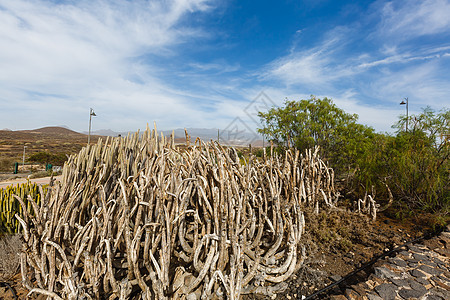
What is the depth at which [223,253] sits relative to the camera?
188 centimetres

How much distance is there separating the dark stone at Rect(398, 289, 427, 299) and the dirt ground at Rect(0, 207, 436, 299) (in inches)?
13.2

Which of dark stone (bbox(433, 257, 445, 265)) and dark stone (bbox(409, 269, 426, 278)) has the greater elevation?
dark stone (bbox(433, 257, 445, 265))

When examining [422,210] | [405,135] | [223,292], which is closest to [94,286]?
[223,292]

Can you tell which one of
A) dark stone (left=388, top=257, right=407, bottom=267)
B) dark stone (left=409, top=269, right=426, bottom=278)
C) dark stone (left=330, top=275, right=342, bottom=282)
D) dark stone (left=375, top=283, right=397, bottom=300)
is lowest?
dark stone (left=330, top=275, right=342, bottom=282)

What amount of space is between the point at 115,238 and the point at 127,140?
4.05 ft

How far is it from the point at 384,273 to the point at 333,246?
0.63m

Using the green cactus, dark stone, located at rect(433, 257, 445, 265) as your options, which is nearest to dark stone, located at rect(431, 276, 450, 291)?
dark stone, located at rect(433, 257, 445, 265)

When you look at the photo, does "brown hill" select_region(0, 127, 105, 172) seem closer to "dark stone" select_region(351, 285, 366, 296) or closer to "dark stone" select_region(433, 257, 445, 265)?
"dark stone" select_region(351, 285, 366, 296)

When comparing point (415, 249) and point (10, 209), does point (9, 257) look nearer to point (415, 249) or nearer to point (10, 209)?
point (10, 209)

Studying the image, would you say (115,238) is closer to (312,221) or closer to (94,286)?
(94,286)

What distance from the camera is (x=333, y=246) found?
2.97m

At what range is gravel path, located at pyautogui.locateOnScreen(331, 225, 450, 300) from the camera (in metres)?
2.11

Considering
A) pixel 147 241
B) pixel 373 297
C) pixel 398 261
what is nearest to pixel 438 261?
pixel 398 261

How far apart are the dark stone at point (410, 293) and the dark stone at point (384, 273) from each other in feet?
0.62
